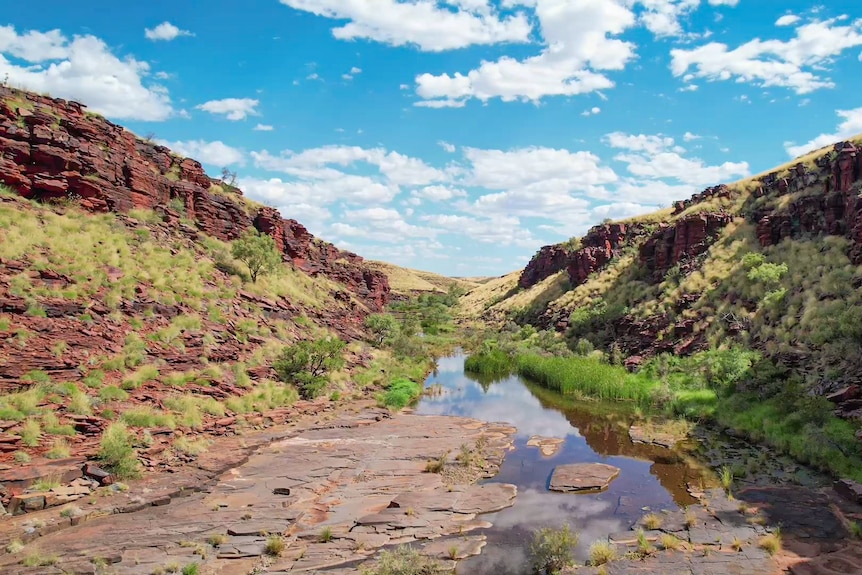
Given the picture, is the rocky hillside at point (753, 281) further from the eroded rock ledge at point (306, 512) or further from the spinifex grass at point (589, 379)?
the eroded rock ledge at point (306, 512)

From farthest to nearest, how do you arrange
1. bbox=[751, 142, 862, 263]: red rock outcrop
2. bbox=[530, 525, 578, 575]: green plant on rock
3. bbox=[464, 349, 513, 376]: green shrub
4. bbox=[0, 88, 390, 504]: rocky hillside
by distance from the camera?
bbox=[464, 349, 513, 376]: green shrub
bbox=[751, 142, 862, 263]: red rock outcrop
bbox=[0, 88, 390, 504]: rocky hillside
bbox=[530, 525, 578, 575]: green plant on rock

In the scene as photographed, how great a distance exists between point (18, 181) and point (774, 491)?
4289 centimetres

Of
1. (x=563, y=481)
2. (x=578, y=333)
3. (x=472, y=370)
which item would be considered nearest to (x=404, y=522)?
(x=563, y=481)

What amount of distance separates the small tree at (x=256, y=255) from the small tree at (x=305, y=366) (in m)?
11.6

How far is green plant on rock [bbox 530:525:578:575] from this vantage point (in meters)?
13.6

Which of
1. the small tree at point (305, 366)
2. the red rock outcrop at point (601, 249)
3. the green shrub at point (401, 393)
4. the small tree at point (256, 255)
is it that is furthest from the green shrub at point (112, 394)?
the red rock outcrop at point (601, 249)

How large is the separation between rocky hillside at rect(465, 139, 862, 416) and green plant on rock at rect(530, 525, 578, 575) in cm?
1624

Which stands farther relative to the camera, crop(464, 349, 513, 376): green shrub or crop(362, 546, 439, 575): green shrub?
crop(464, 349, 513, 376): green shrub

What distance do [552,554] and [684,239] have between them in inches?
2012

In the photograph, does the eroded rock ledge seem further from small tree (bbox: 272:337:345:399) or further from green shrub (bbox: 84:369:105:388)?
small tree (bbox: 272:337:345:399)

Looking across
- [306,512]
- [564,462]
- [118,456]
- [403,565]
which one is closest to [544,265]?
[564,462]

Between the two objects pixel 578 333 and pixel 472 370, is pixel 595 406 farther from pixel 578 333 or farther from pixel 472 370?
pixel 578 333

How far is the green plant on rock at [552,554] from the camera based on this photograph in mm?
13641

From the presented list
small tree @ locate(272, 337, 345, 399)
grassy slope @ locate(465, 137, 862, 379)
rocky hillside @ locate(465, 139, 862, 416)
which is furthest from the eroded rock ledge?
grassy slope @ locate(465, 137, 862, 379)
